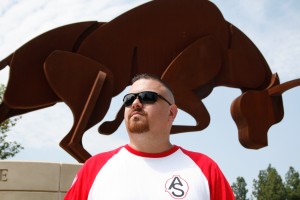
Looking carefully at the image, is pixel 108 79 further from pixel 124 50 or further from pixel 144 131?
pixel 144 131

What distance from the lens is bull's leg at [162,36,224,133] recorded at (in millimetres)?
6590

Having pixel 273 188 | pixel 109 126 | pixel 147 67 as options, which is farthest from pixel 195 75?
pixel 273 188

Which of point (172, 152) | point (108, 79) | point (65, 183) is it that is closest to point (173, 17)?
point (108, 79)

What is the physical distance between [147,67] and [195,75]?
73cm

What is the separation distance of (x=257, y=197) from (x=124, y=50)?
43.4 metres

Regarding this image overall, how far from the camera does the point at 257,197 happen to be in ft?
154

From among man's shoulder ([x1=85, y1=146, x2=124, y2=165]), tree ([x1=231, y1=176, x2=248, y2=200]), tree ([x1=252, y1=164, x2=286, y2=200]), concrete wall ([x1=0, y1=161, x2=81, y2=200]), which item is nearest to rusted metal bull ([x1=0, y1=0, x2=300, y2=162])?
concrete wall ([x1=0, y1=161, x2=81, y2=200])

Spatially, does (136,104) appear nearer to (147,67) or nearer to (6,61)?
(6,61)

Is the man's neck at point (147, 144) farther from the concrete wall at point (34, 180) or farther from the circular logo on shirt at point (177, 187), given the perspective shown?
the concrete wall at point (34, 180)

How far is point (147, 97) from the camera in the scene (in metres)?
1.78

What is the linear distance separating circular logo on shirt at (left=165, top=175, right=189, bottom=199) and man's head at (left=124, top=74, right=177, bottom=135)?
19cm

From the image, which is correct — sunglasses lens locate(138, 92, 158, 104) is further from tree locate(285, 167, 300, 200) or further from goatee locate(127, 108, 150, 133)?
tree locate(285, 167, 300, 200)

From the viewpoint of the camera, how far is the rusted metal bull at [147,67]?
19.9 ft

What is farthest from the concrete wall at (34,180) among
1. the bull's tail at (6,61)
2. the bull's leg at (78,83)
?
the bull's tail at (6,61)
